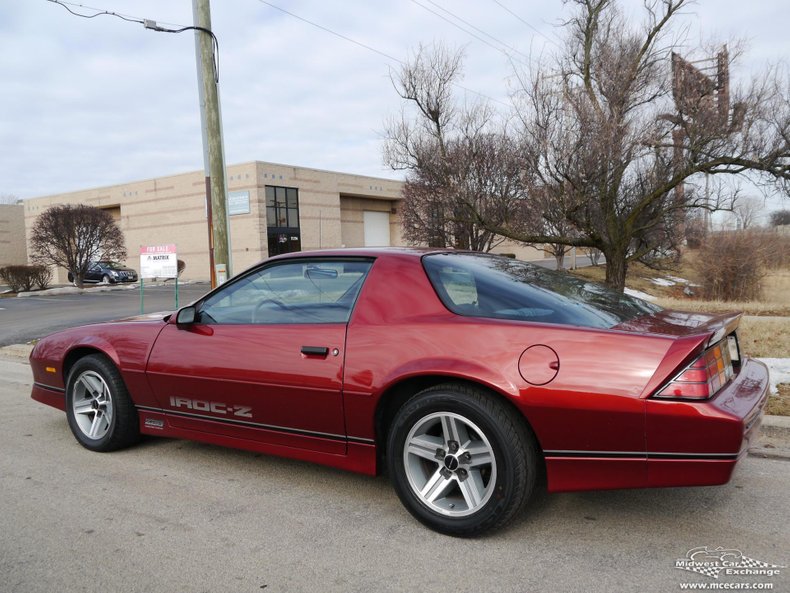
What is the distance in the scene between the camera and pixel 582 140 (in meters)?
11.4

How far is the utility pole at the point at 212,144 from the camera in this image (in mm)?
8922

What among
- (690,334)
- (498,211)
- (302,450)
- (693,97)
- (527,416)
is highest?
(693,97)

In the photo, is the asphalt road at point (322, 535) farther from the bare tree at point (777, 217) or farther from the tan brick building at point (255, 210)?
the tan brick building at point (255, 210)

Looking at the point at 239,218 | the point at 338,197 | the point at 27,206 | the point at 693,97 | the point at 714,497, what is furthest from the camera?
the point at 27,206

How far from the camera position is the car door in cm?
343

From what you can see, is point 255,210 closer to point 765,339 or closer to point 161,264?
point 161,264

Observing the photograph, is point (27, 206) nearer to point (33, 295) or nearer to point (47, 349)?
point (33, 295)

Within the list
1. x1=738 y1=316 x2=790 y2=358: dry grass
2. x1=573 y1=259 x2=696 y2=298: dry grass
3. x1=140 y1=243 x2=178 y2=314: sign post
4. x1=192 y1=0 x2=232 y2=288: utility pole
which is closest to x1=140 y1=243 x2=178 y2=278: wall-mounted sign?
x1=140 y1=243 x2=178 y2=314: sign post

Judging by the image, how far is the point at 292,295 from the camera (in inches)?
152

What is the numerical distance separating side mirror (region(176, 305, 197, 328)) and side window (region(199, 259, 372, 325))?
2.0 inches

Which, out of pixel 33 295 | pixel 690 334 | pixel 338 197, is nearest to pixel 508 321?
pixel 690 334

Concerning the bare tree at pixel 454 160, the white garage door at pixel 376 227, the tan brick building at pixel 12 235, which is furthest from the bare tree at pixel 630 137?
the tan brick building at pixel 12 235

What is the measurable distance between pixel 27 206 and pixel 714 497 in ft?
173

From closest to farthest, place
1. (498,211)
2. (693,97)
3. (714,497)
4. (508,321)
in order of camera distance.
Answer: (508,321)
(714,497)
(693,97)
(498,211)
